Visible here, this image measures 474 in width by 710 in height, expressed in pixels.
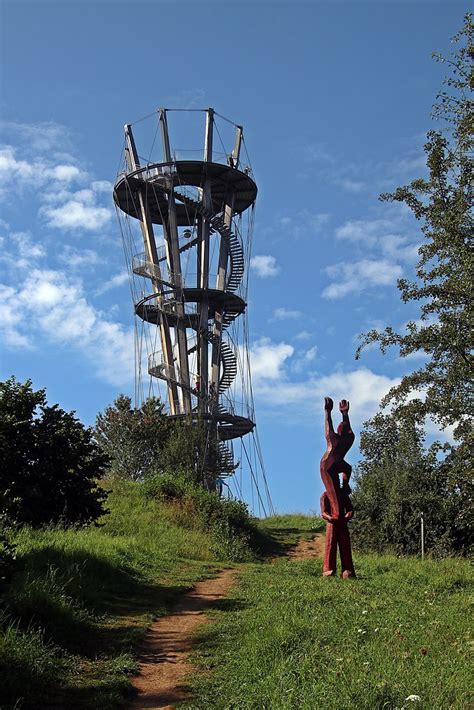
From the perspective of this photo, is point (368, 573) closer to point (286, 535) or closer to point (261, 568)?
point (261, 568)

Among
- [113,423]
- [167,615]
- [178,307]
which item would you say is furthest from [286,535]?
[167,615]

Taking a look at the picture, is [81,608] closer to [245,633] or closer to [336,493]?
[245,633]

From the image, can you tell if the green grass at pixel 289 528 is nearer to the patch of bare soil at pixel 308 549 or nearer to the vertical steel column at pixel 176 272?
the patch of bare soil at pixel 308 549

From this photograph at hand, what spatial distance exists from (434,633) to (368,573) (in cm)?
811

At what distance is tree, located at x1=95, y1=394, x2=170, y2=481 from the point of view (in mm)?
32438

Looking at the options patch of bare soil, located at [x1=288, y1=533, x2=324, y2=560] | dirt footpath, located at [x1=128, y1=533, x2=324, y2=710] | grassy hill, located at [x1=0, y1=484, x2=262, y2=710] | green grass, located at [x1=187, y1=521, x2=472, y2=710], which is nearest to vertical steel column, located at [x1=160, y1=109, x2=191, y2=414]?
patch of bare soil, located at [x1=288, y1=533, x2=324, y2=560]

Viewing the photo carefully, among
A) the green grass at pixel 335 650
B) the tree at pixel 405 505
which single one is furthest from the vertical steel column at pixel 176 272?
the green grass at pixel 335 650

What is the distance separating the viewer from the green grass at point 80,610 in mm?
6625

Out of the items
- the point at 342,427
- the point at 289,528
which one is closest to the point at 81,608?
the point at 342,427

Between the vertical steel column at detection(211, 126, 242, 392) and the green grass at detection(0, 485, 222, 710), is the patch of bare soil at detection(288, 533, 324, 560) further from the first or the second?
the vertical steel column at detection(211, 126, 242, 392)

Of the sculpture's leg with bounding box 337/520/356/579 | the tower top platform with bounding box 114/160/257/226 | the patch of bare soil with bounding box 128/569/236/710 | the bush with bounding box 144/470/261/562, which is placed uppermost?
the tower top platform with bounding box 114/160/257/226

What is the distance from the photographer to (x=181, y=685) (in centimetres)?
689

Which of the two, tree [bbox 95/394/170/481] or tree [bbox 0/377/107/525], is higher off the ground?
tree [bbox 95/394/170/481]

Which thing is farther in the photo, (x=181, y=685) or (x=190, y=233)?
(x=190, y=233)
